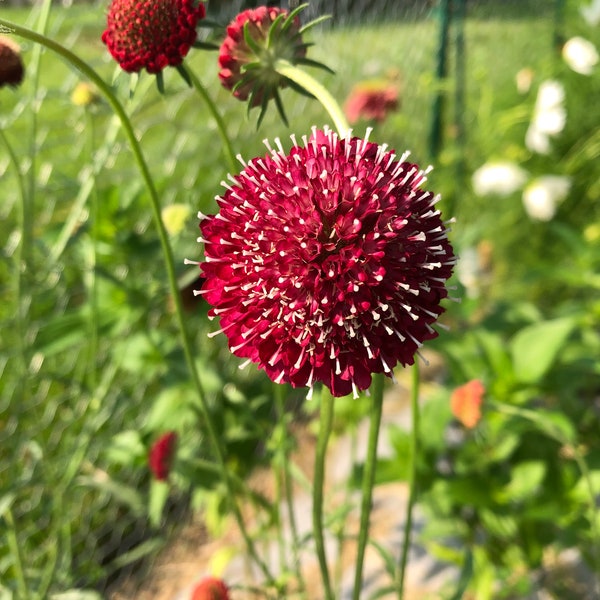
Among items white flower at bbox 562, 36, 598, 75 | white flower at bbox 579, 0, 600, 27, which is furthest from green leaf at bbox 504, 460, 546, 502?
white flower at bbox 579, 0, 600, 27

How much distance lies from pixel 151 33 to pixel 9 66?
0.29 meters

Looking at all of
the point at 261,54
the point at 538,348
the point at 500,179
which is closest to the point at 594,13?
the point at 500,179

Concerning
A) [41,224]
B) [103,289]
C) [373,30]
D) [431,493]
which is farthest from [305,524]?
[373,30]

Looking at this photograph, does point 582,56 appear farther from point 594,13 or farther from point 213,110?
point 213,110

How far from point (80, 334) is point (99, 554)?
561 millimetres

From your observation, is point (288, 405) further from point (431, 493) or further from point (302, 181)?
point (302, 181)

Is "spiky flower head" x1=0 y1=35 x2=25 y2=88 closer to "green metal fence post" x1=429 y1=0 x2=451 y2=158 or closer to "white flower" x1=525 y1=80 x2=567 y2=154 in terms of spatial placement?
"green metal fence post" x1=429 y1=0 x2=451 y2=158

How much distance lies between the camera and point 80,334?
96cm

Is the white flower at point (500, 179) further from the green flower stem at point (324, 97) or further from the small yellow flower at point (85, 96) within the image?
the green flower stem at point (324, 97)

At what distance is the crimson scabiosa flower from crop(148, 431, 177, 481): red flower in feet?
1.62

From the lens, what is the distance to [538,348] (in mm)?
1074

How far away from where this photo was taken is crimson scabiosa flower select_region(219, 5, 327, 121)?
0.50 metres

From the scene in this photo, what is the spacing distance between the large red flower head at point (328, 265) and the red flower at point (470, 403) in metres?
0.42

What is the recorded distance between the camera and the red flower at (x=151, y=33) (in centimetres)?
46
